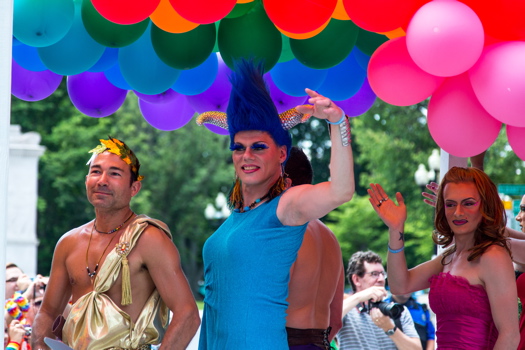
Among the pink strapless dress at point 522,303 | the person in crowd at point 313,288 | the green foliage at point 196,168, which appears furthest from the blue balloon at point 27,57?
the green foliage at point 196,168

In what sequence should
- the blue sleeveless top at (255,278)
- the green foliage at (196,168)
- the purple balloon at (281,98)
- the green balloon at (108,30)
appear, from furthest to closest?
the green foliage at (196,168), the purple balloon at (281,98), the green balloon at (108,30), the blue sleeveless top at (255,278)

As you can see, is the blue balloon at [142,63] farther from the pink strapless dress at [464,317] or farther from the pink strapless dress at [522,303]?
the pink strapless dress at [522,303]

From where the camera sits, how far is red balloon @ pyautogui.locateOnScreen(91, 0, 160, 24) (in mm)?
3461

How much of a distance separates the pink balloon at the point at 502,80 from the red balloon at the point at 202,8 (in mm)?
1162

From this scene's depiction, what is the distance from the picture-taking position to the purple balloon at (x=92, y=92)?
4961 millimetres

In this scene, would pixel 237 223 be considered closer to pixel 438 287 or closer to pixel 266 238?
pixel 266 238

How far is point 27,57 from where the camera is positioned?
460cm

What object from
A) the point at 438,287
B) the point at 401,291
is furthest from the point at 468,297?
the point at 401,291

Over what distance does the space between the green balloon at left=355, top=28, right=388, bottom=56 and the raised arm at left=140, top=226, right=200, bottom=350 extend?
182cm

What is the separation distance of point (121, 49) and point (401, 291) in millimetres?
2070

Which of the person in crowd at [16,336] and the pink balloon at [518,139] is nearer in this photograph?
the pink balloon at [518,139]

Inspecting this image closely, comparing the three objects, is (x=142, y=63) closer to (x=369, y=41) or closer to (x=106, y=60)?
(x=106, y=60)

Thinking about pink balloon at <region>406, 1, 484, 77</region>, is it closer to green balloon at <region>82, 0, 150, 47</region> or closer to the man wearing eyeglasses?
green balloon at <region>82, 0, 150, 47</region>

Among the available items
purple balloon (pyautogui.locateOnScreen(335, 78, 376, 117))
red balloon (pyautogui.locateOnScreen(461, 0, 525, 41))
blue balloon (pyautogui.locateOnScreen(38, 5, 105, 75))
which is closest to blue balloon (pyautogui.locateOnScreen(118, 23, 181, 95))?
blue balloon (pyautogui.locateOnScreen(38, 5, 105, 75))
